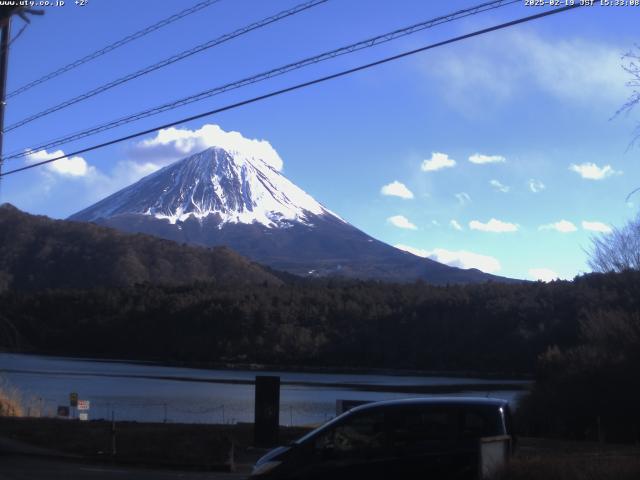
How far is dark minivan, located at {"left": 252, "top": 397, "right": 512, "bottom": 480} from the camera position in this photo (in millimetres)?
10656

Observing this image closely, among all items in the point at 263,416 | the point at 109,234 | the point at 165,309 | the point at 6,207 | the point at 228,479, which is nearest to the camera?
the point at 228,479

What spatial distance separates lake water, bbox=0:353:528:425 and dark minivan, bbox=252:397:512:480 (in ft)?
47.3

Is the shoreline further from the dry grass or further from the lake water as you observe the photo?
the dry grass

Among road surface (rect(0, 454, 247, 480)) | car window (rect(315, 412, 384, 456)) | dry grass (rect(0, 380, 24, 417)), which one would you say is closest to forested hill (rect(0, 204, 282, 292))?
dry grass (rect(0, 380, 24, 417))

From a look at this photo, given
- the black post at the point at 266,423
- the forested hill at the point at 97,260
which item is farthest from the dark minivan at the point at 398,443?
the forested hill at the point at 97,260

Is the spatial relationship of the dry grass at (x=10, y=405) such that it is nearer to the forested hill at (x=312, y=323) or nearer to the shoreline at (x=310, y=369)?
the forested hill at (x=312, y=323)

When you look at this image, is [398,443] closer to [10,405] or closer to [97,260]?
[10,405]

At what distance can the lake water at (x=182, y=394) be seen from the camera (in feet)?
111

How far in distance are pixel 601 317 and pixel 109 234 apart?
119 meters

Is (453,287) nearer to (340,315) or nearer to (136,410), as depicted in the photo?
(340,315)

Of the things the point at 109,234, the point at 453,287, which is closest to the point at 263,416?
the point at 453,287

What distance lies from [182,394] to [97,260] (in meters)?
92.8

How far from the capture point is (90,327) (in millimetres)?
96062

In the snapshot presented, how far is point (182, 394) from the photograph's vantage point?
45406mm
